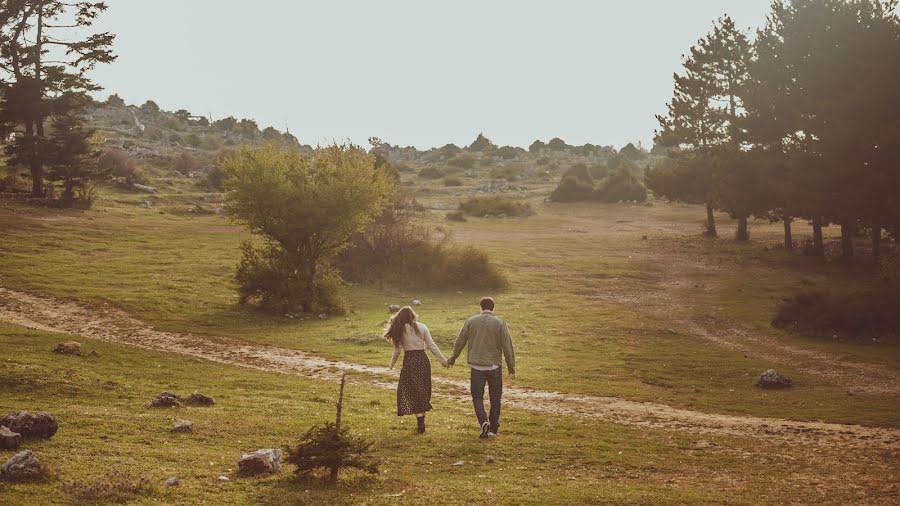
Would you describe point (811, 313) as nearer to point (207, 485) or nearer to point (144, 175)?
point (207, 485)

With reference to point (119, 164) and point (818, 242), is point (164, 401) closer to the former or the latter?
point (818, 242)

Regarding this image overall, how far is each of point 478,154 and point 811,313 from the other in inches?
5252

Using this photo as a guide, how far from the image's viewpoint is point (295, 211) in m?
32.0

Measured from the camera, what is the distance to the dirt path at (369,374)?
16422 millimetres

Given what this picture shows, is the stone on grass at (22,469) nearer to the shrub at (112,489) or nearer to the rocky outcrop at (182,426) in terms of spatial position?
the shrub at (112,489)

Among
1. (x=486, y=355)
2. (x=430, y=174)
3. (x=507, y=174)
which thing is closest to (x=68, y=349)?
(x=486, y=355)

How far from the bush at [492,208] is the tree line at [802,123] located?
18.5 m

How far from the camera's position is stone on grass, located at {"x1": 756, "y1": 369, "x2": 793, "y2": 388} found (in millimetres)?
21859

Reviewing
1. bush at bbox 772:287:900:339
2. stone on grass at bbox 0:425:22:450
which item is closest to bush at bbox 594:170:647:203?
bush at bbox 772:287:900:339

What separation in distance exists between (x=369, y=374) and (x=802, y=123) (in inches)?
1462

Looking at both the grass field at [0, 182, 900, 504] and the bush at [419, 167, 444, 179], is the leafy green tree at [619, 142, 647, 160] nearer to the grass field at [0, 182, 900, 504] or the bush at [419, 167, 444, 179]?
the bush at [419, 167, 444, 179]

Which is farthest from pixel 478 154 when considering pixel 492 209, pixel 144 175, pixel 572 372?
pixel 572 372

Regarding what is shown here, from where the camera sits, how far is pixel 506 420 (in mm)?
16547

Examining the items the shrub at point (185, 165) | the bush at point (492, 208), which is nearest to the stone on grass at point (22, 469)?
the bush at point (492, 208)
